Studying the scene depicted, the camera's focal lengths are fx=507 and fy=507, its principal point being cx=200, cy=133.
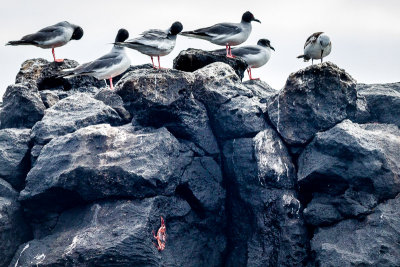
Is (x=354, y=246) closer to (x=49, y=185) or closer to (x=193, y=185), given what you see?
(x=193, y=185)

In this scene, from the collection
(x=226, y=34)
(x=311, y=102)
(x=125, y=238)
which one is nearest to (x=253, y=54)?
(x=226, y=34)

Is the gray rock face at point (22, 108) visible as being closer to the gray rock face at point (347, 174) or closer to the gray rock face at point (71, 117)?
the gray rock face at point (71, 117)

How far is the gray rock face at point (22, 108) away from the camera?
41.9 ft

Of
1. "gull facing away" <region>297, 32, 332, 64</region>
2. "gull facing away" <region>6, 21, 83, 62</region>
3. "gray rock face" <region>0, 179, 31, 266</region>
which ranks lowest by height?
"gray rock face" <region>0, 179, 31, 266</region>

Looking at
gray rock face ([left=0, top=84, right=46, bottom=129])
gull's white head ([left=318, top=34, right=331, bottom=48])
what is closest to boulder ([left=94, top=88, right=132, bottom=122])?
gray rock face ([left=0, top=84, right=46, bottom=129])

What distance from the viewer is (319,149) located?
10.5 m

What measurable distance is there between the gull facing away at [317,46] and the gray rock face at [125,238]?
639 centimetres

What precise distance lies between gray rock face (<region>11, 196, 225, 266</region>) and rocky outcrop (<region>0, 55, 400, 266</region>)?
2 centimetres

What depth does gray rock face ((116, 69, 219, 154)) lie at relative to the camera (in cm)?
1091

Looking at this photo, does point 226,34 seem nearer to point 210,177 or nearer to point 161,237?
point 210,177

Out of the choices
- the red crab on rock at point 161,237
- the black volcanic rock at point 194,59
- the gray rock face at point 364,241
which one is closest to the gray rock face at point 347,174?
the gray rock face at point 364,241

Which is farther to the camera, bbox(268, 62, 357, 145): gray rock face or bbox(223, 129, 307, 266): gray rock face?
bbox(268, 62, 357, 145): gray rock face

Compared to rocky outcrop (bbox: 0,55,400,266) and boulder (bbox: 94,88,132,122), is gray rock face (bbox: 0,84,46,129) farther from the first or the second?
boulder (bbox: 94,88,132,122)

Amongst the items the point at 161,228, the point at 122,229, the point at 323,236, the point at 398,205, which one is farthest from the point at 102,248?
the point at 398,205
